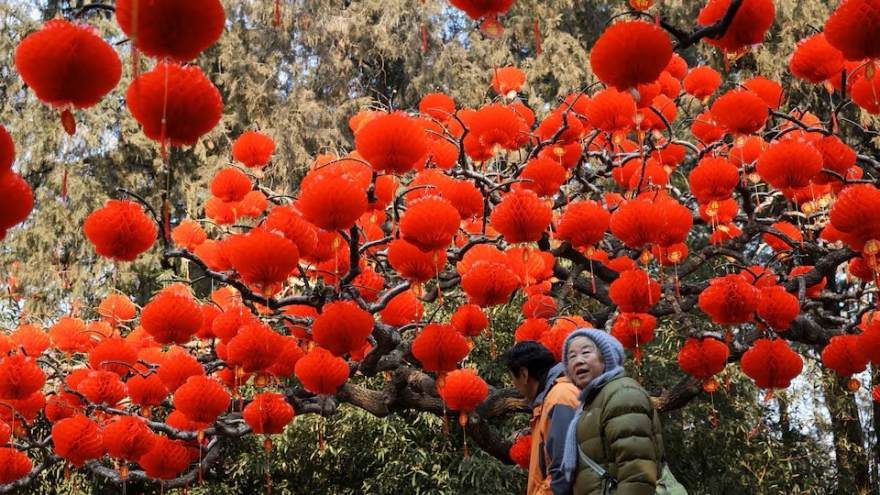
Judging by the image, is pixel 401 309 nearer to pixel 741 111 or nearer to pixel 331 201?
pixel 331 201

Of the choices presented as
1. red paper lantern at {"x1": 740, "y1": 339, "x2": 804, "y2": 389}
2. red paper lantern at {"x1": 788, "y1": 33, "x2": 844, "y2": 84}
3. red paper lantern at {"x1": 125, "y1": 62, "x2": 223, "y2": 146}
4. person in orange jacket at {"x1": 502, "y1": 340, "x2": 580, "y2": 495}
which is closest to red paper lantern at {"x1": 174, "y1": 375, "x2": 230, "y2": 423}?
person in orange jacket at {"x1": 502, "y1": 340, "x2": 580, "y2": 495}

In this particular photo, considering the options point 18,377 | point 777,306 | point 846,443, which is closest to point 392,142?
point 777,306

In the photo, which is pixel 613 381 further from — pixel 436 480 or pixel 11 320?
pixel 11 320

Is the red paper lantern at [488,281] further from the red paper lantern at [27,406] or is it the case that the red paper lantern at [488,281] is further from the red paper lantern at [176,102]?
the red paper lantern at [27,406]

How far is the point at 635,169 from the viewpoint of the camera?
5.20m

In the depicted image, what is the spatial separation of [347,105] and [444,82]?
1295mm

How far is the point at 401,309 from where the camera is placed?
14.6 feet

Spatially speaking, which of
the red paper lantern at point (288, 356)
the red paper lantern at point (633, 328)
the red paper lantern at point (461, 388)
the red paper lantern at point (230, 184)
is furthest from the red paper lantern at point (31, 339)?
the red paper lantern at point (633, 328)

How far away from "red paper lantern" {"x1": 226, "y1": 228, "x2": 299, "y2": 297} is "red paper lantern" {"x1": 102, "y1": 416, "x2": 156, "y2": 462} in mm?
1499

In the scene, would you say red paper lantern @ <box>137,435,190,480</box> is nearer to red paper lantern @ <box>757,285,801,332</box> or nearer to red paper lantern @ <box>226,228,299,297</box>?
red paper lantern @ <box>226,228,299,297</box>

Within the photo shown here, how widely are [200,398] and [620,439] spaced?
2.57 metres

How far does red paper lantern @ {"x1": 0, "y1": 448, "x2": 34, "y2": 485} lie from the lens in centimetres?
480

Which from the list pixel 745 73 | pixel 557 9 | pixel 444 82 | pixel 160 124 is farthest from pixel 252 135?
pixel 557 9

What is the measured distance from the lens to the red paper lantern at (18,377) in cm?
450
